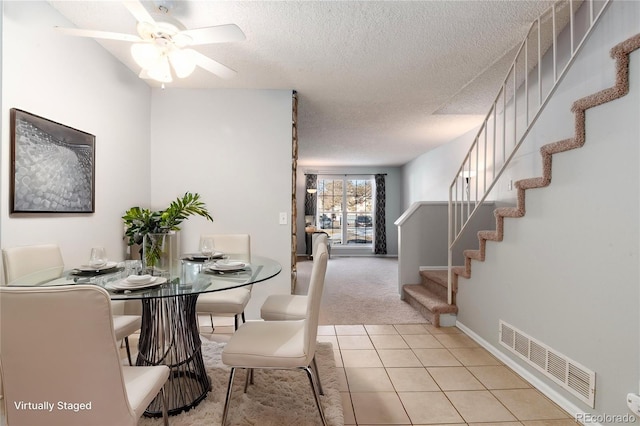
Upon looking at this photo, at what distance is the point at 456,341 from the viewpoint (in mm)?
2703

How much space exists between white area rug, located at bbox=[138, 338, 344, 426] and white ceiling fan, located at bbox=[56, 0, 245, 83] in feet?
6.39

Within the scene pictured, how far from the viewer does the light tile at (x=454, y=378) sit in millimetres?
2008

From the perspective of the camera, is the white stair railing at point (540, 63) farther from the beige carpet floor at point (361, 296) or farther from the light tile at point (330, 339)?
the light tile at point (330, 339)

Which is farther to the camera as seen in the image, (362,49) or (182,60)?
(362,49)

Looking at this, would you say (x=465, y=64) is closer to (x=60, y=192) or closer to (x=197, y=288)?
(x=197, y=288)

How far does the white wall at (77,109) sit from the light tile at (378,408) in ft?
6.97

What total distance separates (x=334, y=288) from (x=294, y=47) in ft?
10.8

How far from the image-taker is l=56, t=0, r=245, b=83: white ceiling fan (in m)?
1.57

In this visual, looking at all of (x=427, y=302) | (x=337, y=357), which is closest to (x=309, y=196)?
(x=427, y=302)

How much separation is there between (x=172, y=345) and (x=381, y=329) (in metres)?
1.95

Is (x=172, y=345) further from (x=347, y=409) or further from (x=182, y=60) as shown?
(x=182, y=60)

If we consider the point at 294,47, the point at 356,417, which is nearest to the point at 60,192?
the point at 294,47

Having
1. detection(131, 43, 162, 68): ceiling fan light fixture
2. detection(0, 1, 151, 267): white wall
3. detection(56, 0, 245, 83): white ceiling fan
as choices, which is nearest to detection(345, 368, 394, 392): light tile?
detection(0, 1, 151, 267): white wall

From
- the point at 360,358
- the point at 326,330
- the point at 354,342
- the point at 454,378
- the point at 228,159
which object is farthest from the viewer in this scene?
the point at 228,159
